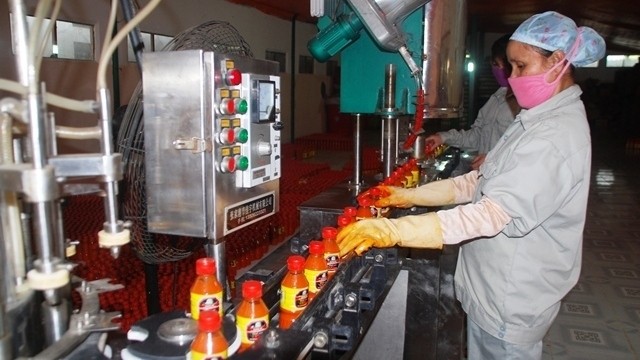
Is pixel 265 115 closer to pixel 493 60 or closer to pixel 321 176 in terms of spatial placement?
pixel 493 60

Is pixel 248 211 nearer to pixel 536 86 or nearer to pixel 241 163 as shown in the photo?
pixel 241 163

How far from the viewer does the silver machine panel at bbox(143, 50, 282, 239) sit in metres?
1.39

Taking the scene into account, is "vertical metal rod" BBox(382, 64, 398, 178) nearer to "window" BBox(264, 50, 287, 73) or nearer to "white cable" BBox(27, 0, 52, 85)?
"white cable" BBox(27, 0, 52, 85)

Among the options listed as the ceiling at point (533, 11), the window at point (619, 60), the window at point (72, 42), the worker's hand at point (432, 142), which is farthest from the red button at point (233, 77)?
the window at point (619, 60)

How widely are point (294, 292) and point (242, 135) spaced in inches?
19.5

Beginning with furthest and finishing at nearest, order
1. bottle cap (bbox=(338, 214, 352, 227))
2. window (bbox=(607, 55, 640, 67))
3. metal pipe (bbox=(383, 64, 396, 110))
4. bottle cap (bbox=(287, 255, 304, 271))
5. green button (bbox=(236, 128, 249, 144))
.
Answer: window (bbox=(607, 55, 640, 67)) → metal pipe (bbox=(383, 64, 396, 110)) → bottle cap (bbox=(338, 214, 352, 227)) → green button (bbox=(236, 128, 249, 144)) → bottle cap (bbox=(287, 255, 304, 271))

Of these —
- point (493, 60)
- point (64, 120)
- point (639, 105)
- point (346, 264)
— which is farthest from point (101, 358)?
point (639, 105)

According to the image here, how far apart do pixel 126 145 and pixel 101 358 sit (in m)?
0.75

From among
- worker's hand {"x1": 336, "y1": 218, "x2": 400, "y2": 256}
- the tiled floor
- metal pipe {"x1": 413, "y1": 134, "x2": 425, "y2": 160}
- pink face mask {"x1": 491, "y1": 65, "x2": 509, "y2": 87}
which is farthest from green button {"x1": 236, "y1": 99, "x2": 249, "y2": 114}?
pink face mask {"x1": 491, "y1": 65, "x2": 509, "y2": 87}

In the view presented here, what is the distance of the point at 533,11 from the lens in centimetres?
930

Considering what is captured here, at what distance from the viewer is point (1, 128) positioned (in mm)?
904

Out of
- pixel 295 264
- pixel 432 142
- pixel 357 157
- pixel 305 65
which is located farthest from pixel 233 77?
pixel 305 65

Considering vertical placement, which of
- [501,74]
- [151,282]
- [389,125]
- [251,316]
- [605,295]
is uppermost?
[501,74]

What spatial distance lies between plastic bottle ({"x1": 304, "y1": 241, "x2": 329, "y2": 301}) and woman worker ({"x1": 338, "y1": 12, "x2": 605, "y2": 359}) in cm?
13
